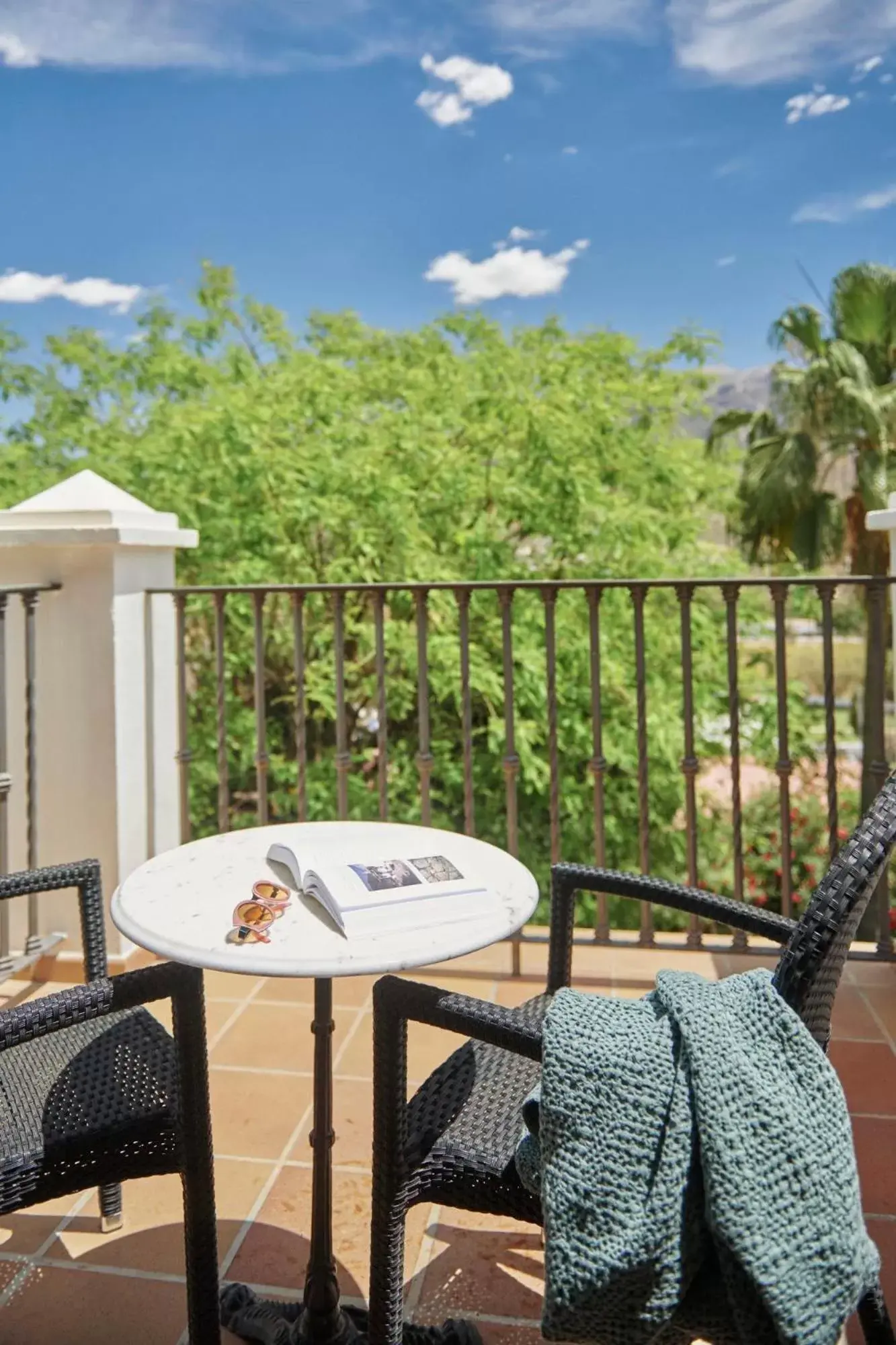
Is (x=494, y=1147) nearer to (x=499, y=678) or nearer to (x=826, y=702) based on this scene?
(x=826, y=702)

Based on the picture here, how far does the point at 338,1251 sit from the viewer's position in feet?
5.48

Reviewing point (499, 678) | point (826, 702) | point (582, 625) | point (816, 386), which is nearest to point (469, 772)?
point (826, 702)

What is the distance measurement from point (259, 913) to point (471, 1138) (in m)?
0.38

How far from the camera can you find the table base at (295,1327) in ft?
4.72

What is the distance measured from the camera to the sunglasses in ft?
4.10

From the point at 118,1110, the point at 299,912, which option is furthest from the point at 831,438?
the point at 118,1110

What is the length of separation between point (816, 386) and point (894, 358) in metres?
1.50

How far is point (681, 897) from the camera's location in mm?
1477

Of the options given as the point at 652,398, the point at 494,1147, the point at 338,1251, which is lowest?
the point at 338,1251

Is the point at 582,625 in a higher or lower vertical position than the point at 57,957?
higher

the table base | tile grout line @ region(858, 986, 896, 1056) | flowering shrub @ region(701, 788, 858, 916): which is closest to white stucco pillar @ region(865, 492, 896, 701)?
tile grout line @ region(858, 986, 896, 1056)

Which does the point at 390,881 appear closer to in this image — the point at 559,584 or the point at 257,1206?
the point at 257,1206

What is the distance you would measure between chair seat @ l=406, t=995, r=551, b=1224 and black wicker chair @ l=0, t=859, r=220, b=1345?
283mm

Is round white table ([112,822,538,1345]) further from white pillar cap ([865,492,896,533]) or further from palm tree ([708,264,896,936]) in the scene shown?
palm tree ([708,264,896,936])
